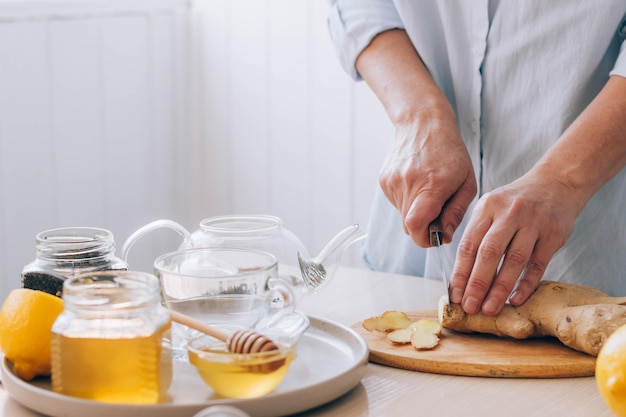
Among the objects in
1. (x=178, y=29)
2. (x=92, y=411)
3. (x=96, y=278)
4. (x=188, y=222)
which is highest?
(x=178, y=29)

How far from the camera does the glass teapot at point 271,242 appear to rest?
1049 mm

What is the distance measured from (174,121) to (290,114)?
0.41m

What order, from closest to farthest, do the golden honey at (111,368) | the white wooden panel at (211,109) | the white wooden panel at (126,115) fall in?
the golden honey at (111,368)
the white wooden panel at (126,115)
the white wooden panel at (211,109)

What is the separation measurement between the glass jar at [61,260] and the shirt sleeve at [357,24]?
2.06 feet

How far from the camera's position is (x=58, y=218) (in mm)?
2584

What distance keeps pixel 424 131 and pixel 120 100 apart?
5.26 feet

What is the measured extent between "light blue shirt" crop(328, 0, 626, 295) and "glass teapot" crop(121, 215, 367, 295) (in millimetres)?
391

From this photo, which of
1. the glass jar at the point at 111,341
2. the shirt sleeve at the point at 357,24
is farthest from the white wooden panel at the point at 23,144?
the glass jar at the point at 111,341

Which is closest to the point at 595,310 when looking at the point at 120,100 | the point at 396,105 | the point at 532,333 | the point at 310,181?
the point at 532,333

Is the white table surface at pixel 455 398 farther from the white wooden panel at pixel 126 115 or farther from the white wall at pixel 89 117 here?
the white wooden panel at pixel 126 115

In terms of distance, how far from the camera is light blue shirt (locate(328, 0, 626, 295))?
1.35m

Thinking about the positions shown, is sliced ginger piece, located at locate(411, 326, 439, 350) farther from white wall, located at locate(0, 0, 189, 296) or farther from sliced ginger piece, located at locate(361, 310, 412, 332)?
white wall, located at locate(0, 0, 189, 296)

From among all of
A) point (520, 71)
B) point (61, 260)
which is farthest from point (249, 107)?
point (61, 260)

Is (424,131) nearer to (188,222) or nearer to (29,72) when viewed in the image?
(29,72)
